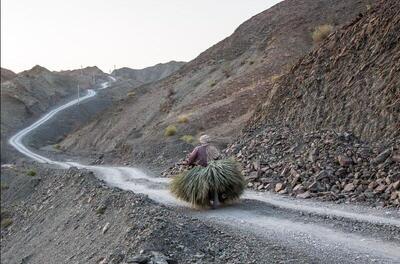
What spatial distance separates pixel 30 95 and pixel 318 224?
67.5 metres

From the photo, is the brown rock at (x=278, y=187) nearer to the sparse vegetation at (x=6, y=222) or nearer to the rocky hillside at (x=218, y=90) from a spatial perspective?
the rocky hillside at (x=218, y=90)

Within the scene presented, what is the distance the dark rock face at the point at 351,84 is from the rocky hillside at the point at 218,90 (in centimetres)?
533

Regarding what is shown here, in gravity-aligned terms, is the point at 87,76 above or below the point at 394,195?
above

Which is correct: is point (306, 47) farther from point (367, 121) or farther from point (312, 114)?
point (367, 121)

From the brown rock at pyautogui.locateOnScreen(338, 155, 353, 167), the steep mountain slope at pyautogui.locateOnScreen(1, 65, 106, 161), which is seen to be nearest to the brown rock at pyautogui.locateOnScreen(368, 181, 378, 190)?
the brown rock at pyautogui.locateOnScreen(338, 155, 353, 167)

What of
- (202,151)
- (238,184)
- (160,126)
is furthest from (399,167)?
(160,126)

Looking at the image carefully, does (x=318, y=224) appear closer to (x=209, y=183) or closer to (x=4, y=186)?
(x=209, y=183)

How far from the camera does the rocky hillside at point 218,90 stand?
2884 cm

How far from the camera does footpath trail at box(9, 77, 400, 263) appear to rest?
738cm

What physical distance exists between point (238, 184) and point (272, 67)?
23487 millimetres

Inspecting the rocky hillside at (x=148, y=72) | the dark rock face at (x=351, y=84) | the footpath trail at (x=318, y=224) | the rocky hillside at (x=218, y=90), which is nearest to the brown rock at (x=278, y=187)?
the footpath trail at (x=318, y=224)

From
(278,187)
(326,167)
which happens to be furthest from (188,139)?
(326,167)

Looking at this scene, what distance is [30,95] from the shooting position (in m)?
70.8

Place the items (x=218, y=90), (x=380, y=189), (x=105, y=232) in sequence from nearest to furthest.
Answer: (x=105, y=232) → (x=380, y=189) → (x=218, y=90)
